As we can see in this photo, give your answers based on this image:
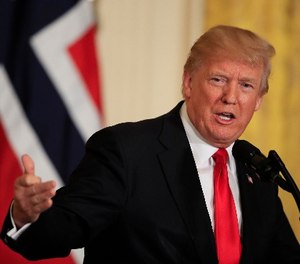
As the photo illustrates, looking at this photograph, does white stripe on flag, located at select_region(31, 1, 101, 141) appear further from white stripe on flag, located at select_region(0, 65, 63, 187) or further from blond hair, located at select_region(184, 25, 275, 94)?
blond hair, located at select_region(184, 25, 275, 94)

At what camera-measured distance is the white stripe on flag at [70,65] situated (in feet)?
10.1

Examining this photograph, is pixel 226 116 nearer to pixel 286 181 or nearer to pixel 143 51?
pixel 286 181

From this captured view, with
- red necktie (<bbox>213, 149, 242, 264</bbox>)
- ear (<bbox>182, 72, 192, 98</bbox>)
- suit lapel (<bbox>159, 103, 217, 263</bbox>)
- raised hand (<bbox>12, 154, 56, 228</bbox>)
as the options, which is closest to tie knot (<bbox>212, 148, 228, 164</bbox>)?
red necktie (<bbox>213, 149, 242, 264</bbox>)

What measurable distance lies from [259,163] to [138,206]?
392 mm

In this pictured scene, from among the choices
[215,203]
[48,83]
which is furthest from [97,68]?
[215,203]

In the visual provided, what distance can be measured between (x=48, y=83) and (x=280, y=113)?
122cm

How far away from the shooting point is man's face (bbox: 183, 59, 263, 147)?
2141mm

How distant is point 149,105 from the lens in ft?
11.0

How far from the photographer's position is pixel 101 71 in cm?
325

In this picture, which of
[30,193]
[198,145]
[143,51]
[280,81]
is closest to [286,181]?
[198,145]

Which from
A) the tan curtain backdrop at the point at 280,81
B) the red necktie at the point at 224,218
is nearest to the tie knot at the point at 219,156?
the red necktie at the point at 224,218

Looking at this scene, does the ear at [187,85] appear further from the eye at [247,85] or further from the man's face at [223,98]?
the eye at [247,85]

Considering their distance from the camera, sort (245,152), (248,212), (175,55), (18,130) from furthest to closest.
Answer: (175,55)
(18,130)
(248,212)
(245,152)

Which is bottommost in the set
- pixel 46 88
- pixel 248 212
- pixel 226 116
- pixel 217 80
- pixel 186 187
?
pixel 248 212
